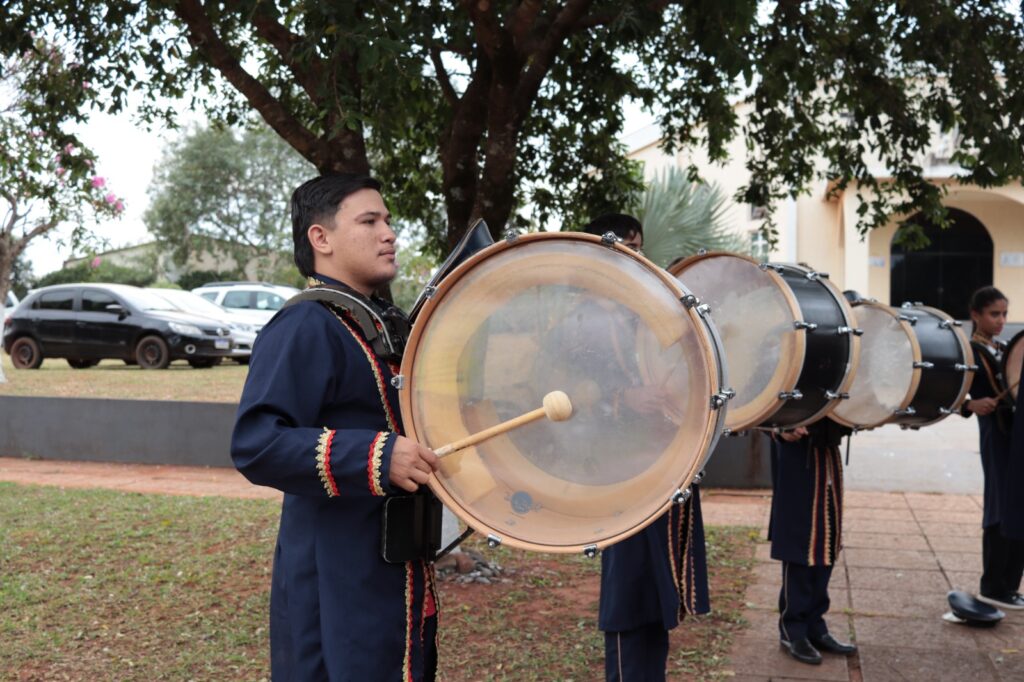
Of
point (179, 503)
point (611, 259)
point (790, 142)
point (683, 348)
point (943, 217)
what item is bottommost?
point (179, 503)

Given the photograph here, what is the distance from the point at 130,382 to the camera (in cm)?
1431

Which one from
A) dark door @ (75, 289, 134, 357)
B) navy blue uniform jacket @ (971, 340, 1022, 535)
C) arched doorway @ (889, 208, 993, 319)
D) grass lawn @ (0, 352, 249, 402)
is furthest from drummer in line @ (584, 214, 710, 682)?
arched doorway @ (889, 208, 993, 319)

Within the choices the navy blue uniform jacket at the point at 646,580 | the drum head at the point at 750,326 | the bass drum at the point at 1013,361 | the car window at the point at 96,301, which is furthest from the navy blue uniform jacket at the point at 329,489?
the car window at the point at 96,301

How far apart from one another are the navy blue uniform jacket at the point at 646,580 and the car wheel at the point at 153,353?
14.5 metres

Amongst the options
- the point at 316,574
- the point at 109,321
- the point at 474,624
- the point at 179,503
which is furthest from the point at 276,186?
the point at 316,574

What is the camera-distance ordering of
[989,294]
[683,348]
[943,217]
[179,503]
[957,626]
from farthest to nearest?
[179,503]
[943,217]
[989,294]
[957,626]
[683,348]

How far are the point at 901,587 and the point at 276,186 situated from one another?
3659 centimetres

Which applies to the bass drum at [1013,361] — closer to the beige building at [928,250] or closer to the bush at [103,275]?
the beige building at [928,250]

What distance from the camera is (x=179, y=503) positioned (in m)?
8.40

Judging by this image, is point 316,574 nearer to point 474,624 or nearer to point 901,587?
point 474,624

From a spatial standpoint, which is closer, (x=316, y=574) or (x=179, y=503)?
(x=316, y=574)

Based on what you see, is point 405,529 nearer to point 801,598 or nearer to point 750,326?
point 750,326

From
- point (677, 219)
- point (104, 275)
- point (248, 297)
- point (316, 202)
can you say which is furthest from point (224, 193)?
point (316, 202)

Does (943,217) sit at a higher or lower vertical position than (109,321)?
higher
